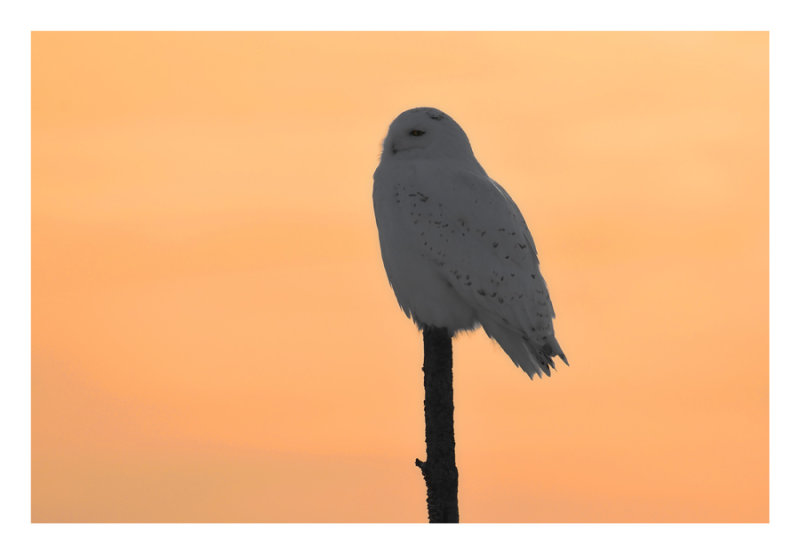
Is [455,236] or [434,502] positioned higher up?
[455,236]

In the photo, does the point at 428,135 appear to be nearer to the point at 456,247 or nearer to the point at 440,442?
the point at 456,247

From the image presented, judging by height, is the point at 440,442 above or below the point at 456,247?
below

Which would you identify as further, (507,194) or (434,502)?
(507,194)

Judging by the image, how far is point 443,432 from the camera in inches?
356

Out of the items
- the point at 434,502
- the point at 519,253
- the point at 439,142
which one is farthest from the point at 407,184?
the point at 434,502

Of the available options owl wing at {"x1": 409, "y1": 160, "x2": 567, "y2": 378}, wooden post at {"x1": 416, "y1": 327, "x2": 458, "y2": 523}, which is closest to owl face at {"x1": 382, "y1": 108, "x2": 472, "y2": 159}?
owl wing at {"x1": 409, "y1": 160, "x2": 567, "y2": 378}

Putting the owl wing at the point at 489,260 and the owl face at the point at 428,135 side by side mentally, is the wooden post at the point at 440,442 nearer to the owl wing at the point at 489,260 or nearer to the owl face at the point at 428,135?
the owl wing at the point at 489,260

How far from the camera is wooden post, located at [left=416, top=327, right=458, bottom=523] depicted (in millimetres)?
9039

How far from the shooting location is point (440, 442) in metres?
9.04

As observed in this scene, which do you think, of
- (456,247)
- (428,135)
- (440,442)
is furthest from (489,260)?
(440,442)

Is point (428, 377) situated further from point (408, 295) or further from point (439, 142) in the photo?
point (439, 142)

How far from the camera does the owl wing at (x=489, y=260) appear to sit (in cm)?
948

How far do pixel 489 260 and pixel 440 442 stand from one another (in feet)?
5.72
